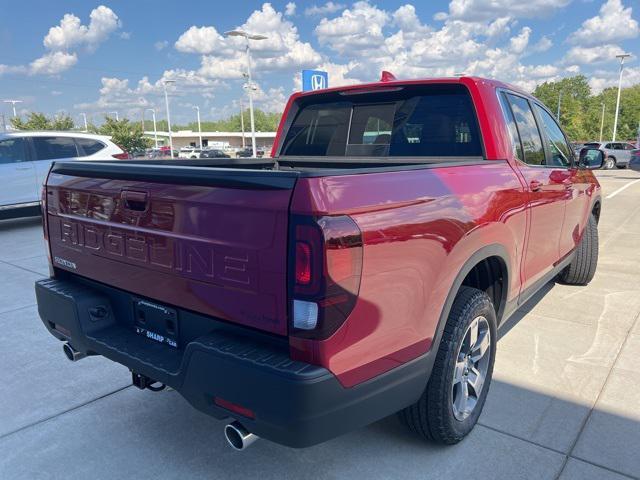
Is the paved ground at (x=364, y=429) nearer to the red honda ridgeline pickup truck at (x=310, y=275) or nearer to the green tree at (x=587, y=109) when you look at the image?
the red honda ridgeline pickup truck at (x=310, y=275)

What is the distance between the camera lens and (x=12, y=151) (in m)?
9.34

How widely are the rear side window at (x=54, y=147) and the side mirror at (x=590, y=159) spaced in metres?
9.10

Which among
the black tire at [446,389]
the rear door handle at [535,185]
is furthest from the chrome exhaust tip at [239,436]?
the rear door handle at [535,185]

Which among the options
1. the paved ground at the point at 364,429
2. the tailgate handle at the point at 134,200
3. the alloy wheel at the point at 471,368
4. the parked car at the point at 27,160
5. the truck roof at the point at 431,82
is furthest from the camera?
the parked car at the point at 27,160

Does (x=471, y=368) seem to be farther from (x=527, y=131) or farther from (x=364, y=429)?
(x=527, y=131)

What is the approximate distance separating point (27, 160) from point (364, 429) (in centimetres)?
922

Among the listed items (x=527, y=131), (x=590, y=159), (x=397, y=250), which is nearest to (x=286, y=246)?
(x=397, y=250)

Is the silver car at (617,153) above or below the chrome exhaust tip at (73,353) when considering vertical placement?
below

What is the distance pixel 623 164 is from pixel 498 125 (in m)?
29.6

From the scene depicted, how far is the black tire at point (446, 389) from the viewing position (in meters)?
2.35

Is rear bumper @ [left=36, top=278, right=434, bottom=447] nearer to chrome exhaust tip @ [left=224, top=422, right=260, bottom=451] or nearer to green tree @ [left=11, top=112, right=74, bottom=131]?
chrome exhaust tip @ [left=224, top=422, right=260, bottom=451]

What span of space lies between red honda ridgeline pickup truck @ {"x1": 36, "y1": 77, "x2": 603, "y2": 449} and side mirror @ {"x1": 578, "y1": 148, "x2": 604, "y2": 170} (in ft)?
4.89

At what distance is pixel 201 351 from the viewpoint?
191cm

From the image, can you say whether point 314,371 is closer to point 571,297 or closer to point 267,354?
point 267,354
